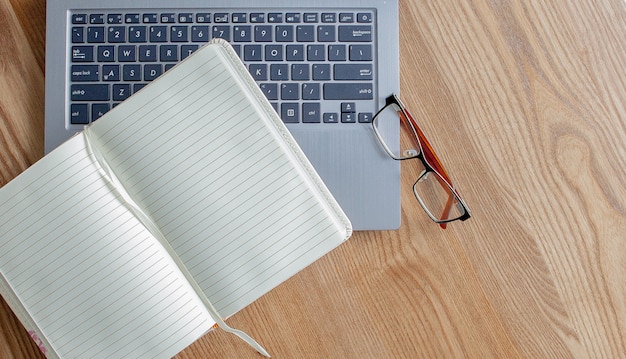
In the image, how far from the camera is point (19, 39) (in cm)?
64

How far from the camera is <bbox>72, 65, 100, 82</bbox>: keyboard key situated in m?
0.62

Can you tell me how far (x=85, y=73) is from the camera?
620 mm

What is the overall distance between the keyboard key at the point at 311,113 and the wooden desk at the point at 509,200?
0.34 feet

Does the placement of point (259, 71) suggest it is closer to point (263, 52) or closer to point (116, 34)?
point (263, 52)

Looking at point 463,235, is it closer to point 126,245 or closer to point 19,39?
point 126,245

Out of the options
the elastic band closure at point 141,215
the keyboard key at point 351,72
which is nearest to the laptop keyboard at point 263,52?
the keyboard key at point 351,72

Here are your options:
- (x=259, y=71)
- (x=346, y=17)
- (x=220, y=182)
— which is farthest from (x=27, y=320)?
(x=346, y=17)

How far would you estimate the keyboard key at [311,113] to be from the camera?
0.62m

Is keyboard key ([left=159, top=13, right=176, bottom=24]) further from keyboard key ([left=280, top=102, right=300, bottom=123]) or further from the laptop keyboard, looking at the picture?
keyboard key ([left=280, top=102, right=300, bottom=123])

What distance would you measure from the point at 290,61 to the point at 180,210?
199 millimetres

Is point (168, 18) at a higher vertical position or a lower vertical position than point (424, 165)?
higher

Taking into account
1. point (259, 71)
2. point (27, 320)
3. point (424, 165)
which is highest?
point (259, 71)

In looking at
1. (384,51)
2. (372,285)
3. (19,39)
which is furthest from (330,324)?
(19,39)

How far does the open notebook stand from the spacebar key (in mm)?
104
